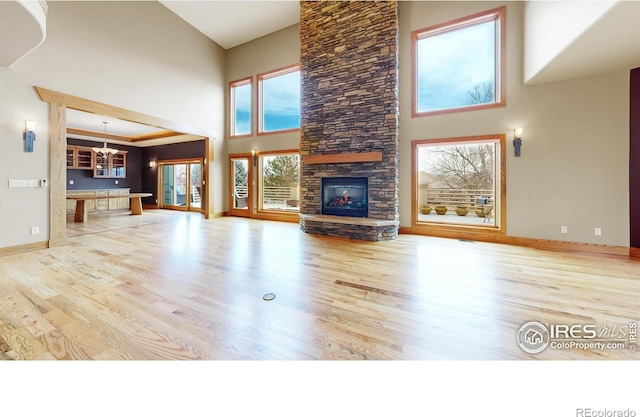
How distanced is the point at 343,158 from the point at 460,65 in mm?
3041

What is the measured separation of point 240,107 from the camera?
7.97 m

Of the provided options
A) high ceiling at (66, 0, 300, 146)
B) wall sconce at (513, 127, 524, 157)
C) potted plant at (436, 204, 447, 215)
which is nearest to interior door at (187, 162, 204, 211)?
high ceiling at (66, 0, 300, 146)

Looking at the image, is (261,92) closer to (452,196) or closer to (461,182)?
(461,182)

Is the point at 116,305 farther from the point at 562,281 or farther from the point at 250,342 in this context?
the point at 562,281

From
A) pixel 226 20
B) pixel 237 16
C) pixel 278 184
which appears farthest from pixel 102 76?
pixel 278 184

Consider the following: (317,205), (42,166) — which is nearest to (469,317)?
(317,205)

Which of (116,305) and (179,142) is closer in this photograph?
(116,305)

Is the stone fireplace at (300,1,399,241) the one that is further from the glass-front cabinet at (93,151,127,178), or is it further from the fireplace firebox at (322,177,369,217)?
the glass-front cabinet at (93,151,127,178)

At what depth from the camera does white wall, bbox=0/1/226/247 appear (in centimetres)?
380

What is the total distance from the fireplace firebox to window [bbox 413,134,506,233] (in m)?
1.12

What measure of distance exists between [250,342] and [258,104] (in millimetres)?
7177
